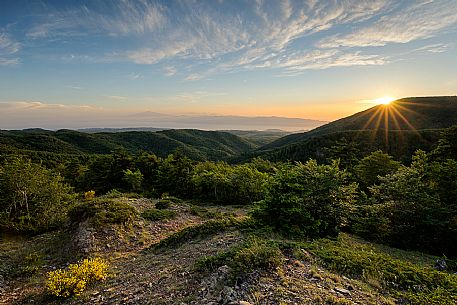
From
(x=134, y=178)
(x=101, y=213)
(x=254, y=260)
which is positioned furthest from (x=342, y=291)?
(x=134, y=178)

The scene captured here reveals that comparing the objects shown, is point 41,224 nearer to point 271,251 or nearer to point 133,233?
point 133,233

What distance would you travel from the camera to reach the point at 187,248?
10.4 metres

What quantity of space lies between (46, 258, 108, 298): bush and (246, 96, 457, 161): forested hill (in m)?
31.0

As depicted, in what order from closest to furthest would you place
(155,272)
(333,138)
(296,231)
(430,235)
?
(155,272) → (296,231) → (430,235) → (333,138)

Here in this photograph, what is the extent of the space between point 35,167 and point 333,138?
3228 inches

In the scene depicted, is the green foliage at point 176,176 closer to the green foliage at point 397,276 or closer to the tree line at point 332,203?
the tree line at point 332,203

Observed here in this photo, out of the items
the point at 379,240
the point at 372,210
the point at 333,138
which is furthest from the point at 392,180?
the point at 333,138

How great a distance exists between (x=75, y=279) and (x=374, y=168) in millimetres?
28704

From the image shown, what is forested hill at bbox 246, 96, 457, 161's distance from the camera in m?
65.4

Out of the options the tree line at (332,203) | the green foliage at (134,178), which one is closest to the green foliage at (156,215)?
the tree line at (332,203)

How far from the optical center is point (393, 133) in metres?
74.2

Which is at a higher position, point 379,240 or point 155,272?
point 155,272

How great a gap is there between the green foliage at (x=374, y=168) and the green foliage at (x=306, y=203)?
15.0 m

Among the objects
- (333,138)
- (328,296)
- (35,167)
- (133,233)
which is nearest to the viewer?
(328,296)
